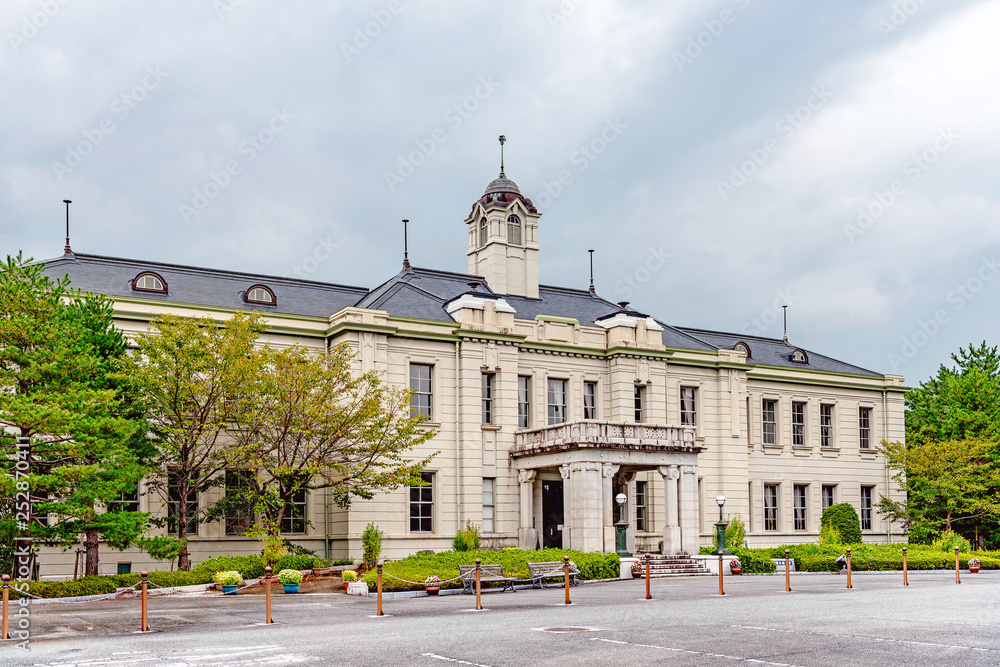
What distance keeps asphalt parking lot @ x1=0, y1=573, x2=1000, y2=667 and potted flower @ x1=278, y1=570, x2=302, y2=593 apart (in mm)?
1053

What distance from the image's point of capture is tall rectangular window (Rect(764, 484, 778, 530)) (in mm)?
49656

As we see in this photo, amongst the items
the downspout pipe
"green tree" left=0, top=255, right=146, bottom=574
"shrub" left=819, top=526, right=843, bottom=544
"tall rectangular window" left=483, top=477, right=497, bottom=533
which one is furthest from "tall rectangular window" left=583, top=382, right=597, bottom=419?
"green tree" left=0, top=255, right=146, bottom=574

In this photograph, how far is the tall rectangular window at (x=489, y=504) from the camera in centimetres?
4112

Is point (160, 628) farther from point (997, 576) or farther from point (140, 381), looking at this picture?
point (997, 576)

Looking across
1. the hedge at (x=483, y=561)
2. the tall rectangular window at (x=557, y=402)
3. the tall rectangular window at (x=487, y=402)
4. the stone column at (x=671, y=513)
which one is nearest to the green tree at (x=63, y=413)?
the hedge at (x=483, y=561)

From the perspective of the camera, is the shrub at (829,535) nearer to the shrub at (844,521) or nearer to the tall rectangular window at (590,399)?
the shrub at (844,521)

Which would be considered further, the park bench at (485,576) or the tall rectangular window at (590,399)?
the tall rectangular window at (590,399)

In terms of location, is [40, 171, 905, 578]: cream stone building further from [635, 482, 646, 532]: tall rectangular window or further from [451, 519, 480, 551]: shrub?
[451, 519, 480, 551]: shrub

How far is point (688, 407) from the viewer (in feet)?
155

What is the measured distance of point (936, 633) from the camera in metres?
17.5

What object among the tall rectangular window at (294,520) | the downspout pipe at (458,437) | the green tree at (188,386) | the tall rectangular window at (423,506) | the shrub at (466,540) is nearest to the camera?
the green tree at (188,386)

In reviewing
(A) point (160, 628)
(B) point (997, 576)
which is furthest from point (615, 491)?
(A) point (160, 628)

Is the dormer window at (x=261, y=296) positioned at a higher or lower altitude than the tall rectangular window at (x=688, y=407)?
higher

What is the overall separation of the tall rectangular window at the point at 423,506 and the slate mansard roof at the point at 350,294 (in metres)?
6.53
